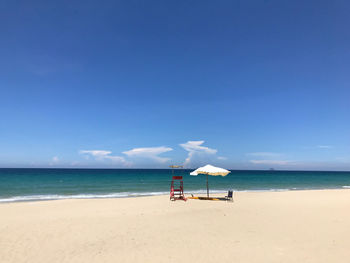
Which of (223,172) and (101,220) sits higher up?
(223,172)

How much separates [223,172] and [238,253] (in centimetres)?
878

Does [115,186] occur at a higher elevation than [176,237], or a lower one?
lower

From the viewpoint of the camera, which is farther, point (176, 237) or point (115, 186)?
point (115, 186)

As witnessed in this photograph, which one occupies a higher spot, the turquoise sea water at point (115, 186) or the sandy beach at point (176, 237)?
the sandy beach at point (176, 237)

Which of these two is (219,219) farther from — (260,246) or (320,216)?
(320,216)

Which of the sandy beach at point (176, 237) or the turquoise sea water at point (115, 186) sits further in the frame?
the turquoise sea water at point (115, 186)

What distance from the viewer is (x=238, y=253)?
242 inches

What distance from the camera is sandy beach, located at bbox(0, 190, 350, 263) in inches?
236

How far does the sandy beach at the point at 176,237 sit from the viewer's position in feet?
19.7

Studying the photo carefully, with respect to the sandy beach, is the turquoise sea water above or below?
below

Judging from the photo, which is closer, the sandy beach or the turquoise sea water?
the sandy beach

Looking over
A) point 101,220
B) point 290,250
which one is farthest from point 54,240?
point 290,250

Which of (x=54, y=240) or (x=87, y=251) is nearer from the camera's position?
(x=87, y=251)

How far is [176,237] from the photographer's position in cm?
749
